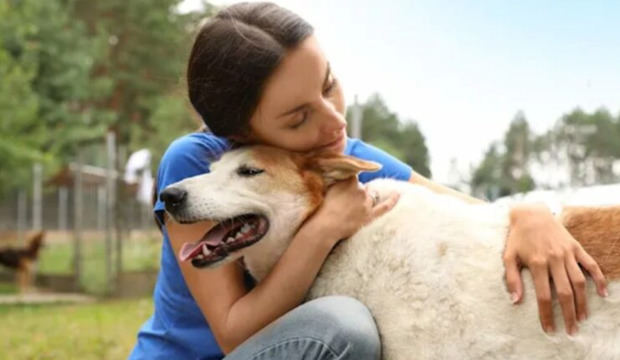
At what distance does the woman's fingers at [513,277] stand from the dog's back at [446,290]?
0.02 m

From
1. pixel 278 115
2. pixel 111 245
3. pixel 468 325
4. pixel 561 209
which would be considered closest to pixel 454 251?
pixel 468 325

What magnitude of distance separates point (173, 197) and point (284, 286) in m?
0.38

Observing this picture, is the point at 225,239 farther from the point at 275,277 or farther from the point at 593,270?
the point at 593,270

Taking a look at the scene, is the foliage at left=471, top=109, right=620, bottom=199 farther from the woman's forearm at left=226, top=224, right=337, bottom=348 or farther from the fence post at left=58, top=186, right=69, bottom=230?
the fence post at left=58, top=186, right=69, bottom=230

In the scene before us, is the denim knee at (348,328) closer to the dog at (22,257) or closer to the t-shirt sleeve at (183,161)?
the t-shirt sleeve at (183,161)

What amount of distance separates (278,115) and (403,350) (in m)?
0.71

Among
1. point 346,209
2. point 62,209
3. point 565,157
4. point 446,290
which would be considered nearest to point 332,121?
point 346,209

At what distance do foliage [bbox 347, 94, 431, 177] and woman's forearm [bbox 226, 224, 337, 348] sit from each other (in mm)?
5072

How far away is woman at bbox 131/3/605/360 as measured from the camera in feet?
6.97

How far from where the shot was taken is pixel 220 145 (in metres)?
2.54

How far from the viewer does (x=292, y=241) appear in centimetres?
229

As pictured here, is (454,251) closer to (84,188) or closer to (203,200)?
(203,200)

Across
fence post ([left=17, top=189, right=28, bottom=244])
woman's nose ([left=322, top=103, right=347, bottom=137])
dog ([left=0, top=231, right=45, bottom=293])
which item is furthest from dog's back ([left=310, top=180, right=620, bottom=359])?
fence post ([left=17, top=189, right=28, bottom=244])

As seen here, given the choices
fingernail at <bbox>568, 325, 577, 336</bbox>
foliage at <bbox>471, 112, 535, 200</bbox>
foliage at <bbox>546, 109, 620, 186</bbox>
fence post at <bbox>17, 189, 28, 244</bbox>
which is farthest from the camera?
fence post at <bbox>17, 189, 28, 244</bbox>
